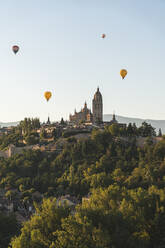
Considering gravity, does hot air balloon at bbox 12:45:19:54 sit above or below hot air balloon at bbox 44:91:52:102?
above

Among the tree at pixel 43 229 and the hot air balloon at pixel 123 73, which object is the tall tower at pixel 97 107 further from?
the tree at pixel 43 229

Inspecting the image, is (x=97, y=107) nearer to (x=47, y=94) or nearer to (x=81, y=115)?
(x=81, y=115)

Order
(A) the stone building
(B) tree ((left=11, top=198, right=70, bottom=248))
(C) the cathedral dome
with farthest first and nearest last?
(A) the stone building, (C) the cathedral dome, (B) tree ((left=11, top=198, right=70, bottom=248))

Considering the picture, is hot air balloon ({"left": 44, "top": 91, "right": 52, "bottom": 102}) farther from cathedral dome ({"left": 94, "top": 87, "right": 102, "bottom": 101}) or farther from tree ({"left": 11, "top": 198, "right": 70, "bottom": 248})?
cathedral dome ({"left": 94, "top": 87, "right": 102, "bottom": 101})

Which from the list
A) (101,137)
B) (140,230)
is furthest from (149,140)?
(140,230)

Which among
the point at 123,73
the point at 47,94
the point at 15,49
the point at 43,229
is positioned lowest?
the point at 43,229

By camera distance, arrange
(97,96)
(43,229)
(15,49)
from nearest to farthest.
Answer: (43,229) → (15,49) → (97,96)

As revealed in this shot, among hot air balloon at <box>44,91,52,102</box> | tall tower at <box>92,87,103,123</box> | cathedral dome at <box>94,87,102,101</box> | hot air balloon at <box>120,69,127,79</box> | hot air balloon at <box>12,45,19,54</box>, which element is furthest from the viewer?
cathedral dome at <box>94,87,102,101</box>

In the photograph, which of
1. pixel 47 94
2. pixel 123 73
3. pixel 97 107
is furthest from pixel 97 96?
pixel 123 73

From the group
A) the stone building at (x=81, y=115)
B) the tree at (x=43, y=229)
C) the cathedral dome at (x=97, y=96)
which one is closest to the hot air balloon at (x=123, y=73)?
the tree at (x=43, y=229)

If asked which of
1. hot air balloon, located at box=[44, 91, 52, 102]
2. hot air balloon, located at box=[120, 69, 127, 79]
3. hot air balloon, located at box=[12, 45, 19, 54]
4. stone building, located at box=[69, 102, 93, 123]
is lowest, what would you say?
stone building, located at box=[69, 102, 93, 123]

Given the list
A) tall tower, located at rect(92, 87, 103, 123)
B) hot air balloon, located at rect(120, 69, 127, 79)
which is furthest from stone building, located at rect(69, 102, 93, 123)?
hot air balloon, located at rect(120, 69, 127, 79)
